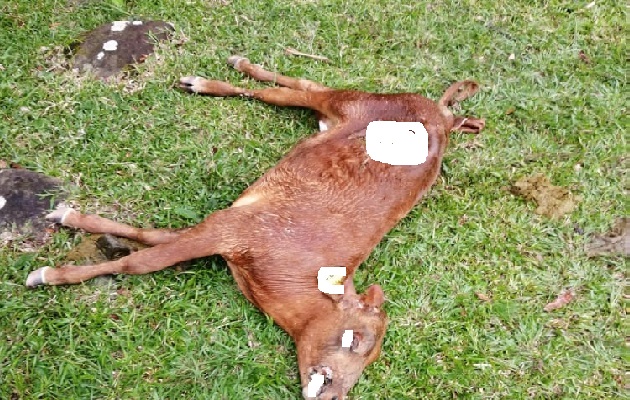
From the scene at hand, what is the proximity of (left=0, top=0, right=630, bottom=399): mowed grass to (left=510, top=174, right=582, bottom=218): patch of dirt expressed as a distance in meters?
0.10

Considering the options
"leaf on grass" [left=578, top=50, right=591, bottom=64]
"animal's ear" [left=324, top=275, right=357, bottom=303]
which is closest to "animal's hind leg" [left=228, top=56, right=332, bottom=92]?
"animal's ear" [left=324, top=275, right=357, bottom=303]

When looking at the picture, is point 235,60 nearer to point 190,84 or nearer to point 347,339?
point 190,84

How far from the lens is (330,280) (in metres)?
3.76

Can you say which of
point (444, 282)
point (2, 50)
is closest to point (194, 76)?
point (2, 50)

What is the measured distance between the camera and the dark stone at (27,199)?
4051 millimetres

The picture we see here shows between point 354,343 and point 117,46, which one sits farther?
point 117,46

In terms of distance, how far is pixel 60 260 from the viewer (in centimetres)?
401

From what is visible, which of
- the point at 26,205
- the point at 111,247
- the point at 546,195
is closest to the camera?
the point at 111,247

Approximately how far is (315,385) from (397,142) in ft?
5.87

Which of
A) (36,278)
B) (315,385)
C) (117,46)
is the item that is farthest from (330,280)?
(117,46)

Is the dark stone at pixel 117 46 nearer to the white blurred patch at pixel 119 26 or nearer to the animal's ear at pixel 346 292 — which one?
the white blurred patch at pixel 119 26

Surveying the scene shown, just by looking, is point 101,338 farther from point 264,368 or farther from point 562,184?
point 562,184

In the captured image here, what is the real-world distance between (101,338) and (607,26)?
5631 mm

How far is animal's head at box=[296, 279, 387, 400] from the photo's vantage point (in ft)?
11.4
